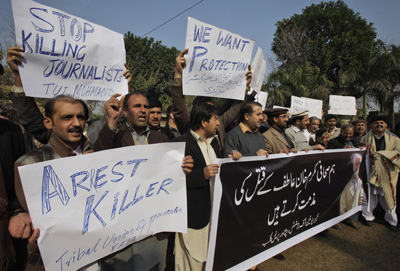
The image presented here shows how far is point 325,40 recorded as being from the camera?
21297 millimetres

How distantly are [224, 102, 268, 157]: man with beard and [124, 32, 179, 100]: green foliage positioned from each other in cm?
2070

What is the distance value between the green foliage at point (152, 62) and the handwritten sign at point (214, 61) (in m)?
20.8

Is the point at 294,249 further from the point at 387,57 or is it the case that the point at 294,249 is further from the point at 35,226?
the point at 387,57

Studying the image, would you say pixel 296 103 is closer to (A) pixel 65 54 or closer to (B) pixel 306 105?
(B) pixel 306 105

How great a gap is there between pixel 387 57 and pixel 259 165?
51.8 feet

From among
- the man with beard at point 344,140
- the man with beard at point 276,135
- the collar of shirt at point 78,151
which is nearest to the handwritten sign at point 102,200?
the collar of shirt at point 78,151

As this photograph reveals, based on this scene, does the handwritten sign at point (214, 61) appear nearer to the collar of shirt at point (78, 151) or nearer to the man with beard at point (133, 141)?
the man with beard at point (133, 141)

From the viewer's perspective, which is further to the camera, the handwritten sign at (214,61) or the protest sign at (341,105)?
the protest sign at (341,105)

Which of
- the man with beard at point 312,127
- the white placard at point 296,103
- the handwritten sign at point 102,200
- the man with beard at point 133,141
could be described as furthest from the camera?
the white placard at point 296,103

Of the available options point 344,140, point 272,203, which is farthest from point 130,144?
point 344,140

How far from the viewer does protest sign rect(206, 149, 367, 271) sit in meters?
2.14

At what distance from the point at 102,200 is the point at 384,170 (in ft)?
15.3

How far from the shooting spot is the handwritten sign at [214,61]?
2.24 meters

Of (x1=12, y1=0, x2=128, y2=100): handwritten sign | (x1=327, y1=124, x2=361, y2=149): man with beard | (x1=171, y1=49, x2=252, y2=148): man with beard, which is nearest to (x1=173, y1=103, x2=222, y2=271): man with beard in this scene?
(x1=171, y1=49, x2=252, y2=148): man with beard
